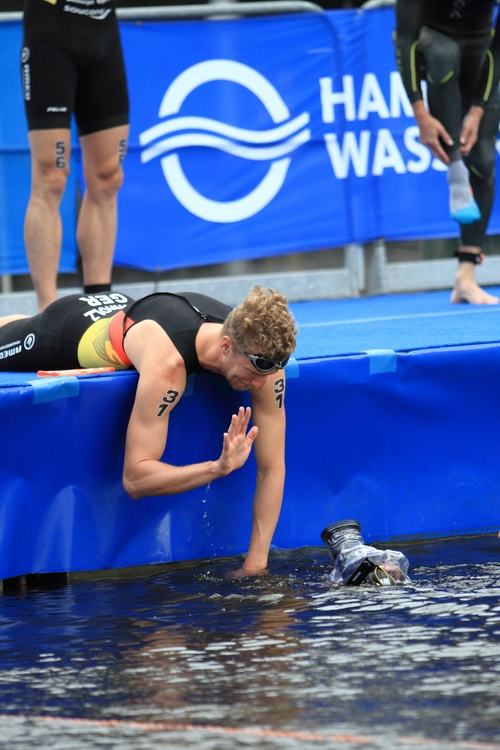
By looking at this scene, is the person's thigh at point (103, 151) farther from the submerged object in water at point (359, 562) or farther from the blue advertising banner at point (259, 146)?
the submerged object in water at point (359, 562)

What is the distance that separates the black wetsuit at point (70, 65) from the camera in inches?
188

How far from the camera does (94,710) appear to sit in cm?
245

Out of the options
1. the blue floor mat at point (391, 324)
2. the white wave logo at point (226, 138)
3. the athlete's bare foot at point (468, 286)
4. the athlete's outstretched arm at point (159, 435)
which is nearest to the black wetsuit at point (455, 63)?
the athlete's bare foot at point (468, 286)

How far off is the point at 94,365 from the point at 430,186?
3727mm

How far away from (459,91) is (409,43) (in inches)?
14.7

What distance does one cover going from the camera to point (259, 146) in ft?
22.4

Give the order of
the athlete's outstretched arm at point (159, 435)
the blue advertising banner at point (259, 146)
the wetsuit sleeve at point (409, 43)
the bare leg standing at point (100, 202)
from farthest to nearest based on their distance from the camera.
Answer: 1. the blue advertising banner at point (259, 146)
2. the wetsuit sleeve at point (409, 43)
3. the bare leg standing at point (100, 202)
4. the athlete's outstretched arm at point (159, 435)

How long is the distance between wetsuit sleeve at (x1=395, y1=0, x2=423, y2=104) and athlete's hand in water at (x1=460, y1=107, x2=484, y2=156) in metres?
0.32

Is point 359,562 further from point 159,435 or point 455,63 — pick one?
point 455,63

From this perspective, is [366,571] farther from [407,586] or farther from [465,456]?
[465,456]

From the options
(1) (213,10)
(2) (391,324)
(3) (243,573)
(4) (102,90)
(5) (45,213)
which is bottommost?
(3) (243,573)

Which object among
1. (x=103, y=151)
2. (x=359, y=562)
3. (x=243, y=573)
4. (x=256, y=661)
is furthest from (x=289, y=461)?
(x=103, y=151)

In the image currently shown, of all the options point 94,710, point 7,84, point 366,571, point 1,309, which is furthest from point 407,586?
point 7,84

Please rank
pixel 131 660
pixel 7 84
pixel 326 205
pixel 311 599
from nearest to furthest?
pixel 131 660 < pixel 311 599 < pixel 7 84 < pixel 326 205
